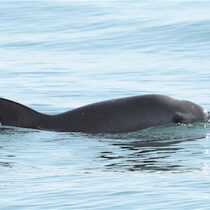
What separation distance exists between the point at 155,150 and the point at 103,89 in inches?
183

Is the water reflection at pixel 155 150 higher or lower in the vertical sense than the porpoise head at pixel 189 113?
lower

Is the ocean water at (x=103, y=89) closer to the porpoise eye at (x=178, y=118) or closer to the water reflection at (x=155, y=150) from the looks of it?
the water reflection at (x=155, y=150)

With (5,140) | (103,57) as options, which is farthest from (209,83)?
(5,140)

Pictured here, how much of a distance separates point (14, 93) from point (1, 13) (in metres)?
10.1

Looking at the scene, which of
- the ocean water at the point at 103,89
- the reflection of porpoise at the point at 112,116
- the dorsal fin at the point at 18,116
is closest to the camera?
the ocean water at the point at 103,89

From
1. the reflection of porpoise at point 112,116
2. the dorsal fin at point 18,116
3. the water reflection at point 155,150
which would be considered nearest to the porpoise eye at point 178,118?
the reflection of porpoise at point 112,116

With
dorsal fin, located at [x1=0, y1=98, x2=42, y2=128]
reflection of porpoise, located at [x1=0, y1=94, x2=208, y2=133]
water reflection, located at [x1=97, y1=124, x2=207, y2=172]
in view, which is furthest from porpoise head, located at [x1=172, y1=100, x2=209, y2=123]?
dorsal fin, located at [x1=0, y1=98, x2=42, y2=128]

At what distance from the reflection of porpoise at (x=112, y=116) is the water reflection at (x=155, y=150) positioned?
0.17 meters

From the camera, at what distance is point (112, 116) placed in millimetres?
14570

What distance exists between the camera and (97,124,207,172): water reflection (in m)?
12.2

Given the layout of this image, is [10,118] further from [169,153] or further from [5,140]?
[169,153]

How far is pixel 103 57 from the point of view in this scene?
2117cm

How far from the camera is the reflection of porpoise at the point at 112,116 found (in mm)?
14555

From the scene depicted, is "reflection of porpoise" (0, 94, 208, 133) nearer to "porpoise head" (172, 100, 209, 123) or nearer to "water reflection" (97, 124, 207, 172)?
"porpoise head" (172, 100, 209, 123)
